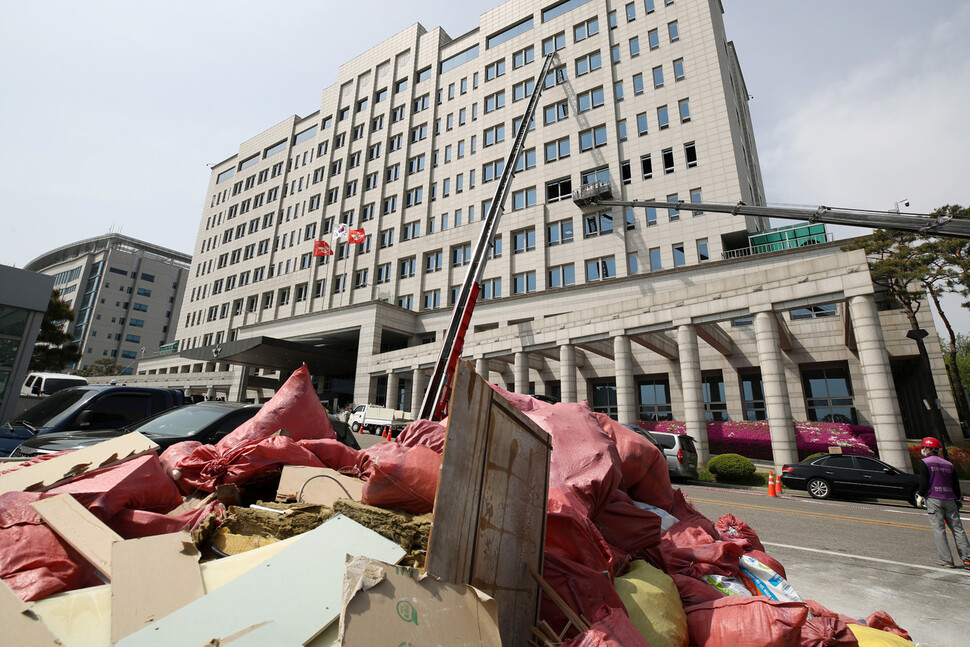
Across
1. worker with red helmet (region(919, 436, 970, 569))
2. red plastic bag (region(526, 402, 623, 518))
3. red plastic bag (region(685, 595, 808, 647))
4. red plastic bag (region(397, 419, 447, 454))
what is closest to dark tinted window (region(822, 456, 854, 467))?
worker with red helmet (region(919, 436, 970, 569))

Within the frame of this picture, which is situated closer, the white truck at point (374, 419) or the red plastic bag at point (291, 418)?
the red plastic bag at point (291, 418)

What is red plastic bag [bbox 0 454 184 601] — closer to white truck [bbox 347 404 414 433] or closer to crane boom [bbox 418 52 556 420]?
crane boom [bbox 418 52 556 420]

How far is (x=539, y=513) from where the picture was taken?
2629mm

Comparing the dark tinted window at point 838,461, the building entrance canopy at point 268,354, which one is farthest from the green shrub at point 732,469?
the building entrance canopy at point 268,354

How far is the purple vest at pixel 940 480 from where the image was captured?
607 cm

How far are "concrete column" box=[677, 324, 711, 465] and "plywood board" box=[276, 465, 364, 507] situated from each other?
17418mm

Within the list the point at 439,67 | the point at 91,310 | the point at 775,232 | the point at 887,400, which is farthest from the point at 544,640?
the point at 91,310

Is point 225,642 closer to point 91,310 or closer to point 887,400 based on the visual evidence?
point 887,400

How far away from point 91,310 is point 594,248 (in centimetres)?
9050

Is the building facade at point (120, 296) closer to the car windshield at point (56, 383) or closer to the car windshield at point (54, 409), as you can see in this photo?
the car windshield at point (56, 383)

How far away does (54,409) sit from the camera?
295 inches

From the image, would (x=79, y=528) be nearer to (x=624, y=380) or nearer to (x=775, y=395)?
(x=775, y=395)

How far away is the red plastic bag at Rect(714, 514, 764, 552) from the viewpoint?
425cm

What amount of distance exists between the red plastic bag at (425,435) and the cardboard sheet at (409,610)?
214cm
